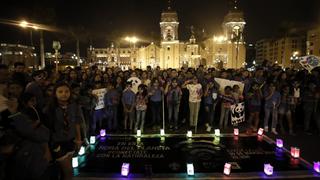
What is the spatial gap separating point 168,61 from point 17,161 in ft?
276

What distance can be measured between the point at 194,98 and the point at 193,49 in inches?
3091

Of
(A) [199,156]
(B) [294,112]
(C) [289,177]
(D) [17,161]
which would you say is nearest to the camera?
(D) [17,161]

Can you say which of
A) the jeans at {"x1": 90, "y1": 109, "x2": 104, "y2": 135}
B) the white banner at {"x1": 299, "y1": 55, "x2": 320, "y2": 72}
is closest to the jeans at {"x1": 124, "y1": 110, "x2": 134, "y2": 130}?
the jeans at {"x1": 90, "y1": 109, "x2": 104, "y2": 135}

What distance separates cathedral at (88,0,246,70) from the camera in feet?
246

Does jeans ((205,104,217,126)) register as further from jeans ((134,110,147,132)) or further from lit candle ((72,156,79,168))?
lit candle ((72,156,79,168))

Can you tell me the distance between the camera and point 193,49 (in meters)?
87.9

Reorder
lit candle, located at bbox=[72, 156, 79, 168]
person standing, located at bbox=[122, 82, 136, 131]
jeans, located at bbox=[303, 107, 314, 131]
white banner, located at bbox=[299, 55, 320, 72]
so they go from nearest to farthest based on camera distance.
Answer: lit candle, located at bbox=[72, 156, 79, 168], person standing, located at bbox=[122, 82, 136, 131], jeans, located at bbox=[303, 107, 314, 131], white banner, located at bbox=[299, 55, 320, 72]

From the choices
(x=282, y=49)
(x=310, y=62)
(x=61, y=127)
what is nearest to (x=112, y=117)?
(x=61, y=127)

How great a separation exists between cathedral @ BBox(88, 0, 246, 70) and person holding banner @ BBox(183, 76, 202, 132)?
62.2 meters

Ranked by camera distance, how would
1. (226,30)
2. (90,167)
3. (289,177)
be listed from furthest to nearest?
(226,30), (90,167), (289,177)

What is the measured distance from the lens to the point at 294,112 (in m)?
11.4

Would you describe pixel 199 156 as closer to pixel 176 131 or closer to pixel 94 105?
pixel 176 131

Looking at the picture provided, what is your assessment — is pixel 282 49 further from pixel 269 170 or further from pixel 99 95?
pixel 269 170

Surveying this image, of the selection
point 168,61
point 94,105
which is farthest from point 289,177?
point 168,61
